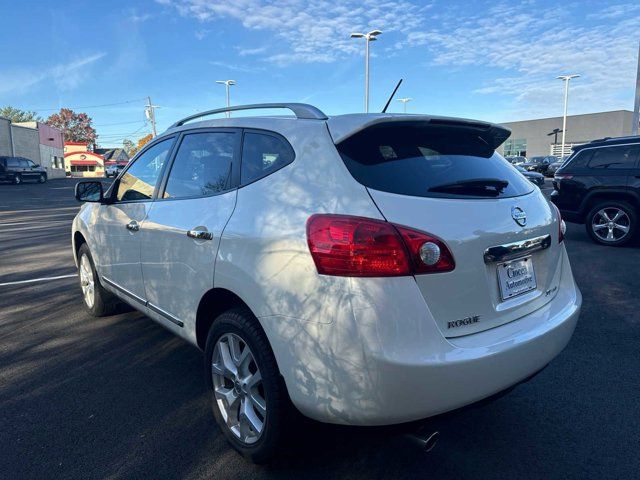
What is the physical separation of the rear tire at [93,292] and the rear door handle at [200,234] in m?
2.21

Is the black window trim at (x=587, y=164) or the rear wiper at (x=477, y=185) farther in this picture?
the black window trim at (x=587, y=164)

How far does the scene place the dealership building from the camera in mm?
63787

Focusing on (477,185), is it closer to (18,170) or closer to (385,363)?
(385,363)

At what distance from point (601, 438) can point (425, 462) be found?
3.53ft

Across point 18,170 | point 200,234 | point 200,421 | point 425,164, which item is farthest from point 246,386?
point 18,170

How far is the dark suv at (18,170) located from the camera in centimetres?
3375

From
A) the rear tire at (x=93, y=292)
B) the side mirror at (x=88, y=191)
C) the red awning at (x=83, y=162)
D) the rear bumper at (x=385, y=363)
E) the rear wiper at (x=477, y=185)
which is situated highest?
the red awning at (x=83, y=162)

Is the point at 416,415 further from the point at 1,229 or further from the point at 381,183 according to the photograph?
the point at 1,229

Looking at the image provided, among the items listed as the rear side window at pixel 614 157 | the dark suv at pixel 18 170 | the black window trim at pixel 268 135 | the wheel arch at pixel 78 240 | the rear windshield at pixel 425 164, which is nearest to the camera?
the rear windshield at pixel 425 164

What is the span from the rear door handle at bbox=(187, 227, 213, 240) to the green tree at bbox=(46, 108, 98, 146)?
410 feet

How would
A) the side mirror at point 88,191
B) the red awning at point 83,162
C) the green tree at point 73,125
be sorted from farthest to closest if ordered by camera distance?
the green tree at point 73,125 → the red awning at point 83,162 → the side mirror at point 88,191

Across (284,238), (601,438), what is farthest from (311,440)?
(601,438)

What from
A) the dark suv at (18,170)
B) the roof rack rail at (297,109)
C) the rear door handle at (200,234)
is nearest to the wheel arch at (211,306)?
the rear door handle at (200,234)

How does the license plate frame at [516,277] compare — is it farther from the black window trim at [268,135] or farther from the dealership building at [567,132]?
the dealership building at [567,132]
